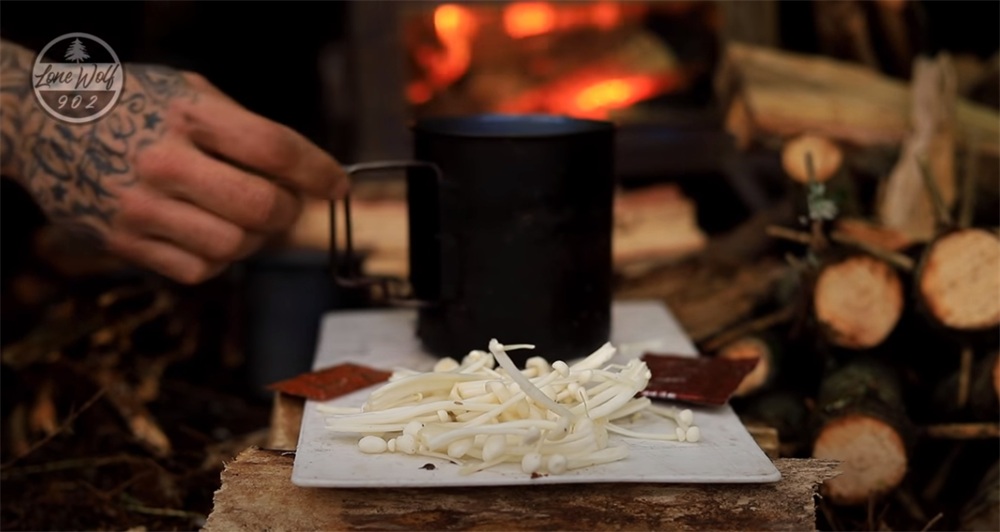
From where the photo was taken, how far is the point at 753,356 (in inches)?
96.0

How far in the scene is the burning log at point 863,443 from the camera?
6.79ft

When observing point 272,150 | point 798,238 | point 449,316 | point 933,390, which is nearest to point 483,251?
point 449,316

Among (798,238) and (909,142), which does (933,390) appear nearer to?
(798,238)

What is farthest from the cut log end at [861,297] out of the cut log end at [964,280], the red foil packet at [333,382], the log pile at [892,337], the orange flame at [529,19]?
the orange flame at [529,19]

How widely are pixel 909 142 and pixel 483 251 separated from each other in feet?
5.61

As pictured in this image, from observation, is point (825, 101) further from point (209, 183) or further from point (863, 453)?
point (209, 183)

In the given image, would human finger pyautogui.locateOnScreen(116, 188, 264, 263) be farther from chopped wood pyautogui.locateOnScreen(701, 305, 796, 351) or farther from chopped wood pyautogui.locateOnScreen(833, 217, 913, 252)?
chopped wood pyautogui.locateOnScreen(833, 217, 913, 252)

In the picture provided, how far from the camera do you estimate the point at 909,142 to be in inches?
123

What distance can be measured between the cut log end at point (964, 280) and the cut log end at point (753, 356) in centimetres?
41

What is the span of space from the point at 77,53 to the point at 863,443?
187cm

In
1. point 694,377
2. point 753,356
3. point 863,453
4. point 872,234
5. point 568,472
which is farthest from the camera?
point 872,234

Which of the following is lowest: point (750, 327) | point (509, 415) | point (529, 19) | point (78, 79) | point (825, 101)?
point (750, 327)

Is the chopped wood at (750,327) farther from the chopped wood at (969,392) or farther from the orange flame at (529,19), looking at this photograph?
the orange flame at (529,19)

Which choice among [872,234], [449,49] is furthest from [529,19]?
[872,234]
